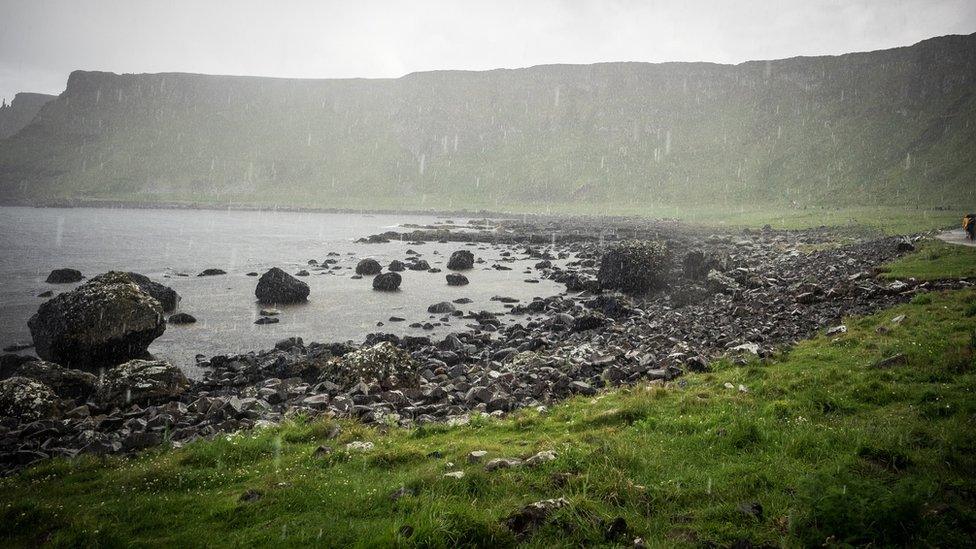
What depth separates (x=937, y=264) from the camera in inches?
898

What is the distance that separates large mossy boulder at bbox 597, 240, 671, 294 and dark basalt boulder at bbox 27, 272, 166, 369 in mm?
27362

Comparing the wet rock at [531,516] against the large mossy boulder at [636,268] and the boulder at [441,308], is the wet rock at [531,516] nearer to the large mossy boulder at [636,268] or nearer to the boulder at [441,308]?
the boulder at [441,308]

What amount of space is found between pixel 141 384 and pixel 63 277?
30832 mm

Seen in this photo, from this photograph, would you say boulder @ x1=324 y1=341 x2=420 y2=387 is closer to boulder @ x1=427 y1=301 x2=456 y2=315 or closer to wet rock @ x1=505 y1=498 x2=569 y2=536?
wet rock @ x1=505 y1=498 x2=569 y2=536

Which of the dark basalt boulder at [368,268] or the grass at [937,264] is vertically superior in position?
the grass at [937,264]

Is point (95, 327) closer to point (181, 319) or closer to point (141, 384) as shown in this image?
point (181, 319)

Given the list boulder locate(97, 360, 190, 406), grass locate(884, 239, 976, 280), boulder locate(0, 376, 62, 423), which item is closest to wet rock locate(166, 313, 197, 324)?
boulder locate(97, 360, 190, 406)

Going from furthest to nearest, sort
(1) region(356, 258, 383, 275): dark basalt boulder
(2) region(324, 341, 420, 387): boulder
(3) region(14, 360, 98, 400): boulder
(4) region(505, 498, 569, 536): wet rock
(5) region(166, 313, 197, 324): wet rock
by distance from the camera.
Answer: (1) region(356, 258, 383, 275): dark basalt boulder, (5) region(166, 313, 197, 324): wet rock, (2) region(324, 341, 420, 387): boulder, (3) region(14, 360, 98, 400): boulder, (4) region(505, 498, 569, 536): wet rock

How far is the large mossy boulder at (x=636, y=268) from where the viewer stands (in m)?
32.8

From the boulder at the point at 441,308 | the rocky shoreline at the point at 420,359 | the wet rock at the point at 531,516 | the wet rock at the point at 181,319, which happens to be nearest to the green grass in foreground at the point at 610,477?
the wet rock at the point at 531,516

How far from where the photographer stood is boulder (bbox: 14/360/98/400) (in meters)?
15.1

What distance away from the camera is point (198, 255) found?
54.2 m

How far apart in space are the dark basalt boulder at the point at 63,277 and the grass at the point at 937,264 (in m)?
53.3

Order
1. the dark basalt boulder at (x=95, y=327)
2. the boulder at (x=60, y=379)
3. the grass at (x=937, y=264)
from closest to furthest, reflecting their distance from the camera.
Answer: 1. the boulder at (x=60, y=379)
2. the dark basalt boulder at (x=95, y=327)
3. the grass at (x=937, y=264)
